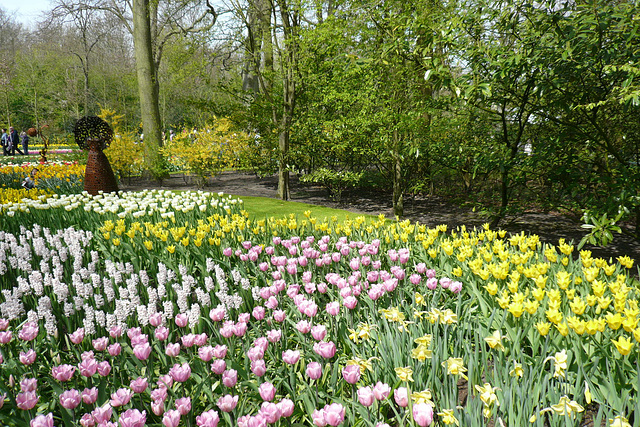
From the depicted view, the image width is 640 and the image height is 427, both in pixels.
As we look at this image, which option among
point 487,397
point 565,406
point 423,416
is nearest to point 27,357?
point 423,416

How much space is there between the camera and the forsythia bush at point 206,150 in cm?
1139

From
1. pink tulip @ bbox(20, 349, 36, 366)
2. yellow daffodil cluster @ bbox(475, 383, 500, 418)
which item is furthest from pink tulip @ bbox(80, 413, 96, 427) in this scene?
yellow daffodil cluster @ bbox(475, 383, 500, 418)

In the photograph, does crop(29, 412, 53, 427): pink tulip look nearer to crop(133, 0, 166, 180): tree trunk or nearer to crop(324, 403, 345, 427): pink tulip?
crop(324, 403, 345, 427): pink tulip

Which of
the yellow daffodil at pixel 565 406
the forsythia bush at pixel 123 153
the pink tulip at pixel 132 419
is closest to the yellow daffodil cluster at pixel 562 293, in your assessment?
the yellow daffodil at pixel 565 406


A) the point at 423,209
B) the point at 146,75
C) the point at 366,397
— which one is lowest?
the point at 423,209

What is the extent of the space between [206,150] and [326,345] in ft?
33.9

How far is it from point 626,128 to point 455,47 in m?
2.73

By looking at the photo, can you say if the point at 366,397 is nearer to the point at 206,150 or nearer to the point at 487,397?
the point at 487,397

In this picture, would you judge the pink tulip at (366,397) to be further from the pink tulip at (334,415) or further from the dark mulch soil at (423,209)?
the dark mulch soil at (423,209)

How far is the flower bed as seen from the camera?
1.58 meters

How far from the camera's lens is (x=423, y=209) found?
8930mm

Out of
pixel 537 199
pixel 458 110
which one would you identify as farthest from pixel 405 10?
pixel 537 199

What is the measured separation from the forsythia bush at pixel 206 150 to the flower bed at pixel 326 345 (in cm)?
758

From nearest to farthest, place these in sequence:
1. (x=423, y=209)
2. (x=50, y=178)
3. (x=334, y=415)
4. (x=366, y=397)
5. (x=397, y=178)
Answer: (x=334, y=415), (x=366, y=397), (x=397, y=178), (x=423, y=209), (x=50, y=178)
